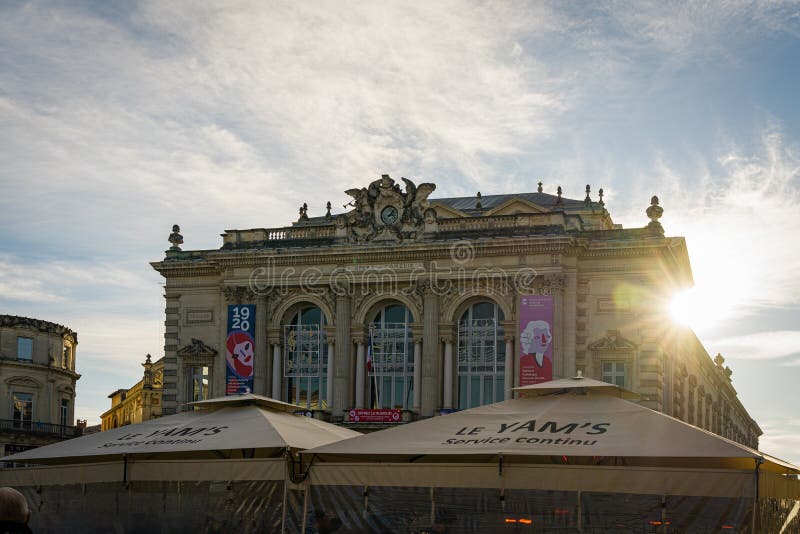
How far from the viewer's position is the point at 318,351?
41156mm

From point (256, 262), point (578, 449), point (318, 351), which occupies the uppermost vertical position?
point (256, 262)

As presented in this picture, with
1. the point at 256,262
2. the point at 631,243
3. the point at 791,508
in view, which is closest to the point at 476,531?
the point at 791,508

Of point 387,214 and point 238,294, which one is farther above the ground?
point 387,214

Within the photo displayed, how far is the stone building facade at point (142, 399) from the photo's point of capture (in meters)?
83.9

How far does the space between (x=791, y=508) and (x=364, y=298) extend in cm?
2593

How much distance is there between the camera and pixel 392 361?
40.2m

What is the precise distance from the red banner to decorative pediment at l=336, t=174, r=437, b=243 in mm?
6086

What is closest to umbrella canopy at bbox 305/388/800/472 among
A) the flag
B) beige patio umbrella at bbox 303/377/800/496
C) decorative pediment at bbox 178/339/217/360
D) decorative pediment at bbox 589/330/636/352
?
beige patio umbrella at bbox 303/377/800/496

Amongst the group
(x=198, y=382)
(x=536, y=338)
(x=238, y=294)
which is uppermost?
(x=238, y=294)

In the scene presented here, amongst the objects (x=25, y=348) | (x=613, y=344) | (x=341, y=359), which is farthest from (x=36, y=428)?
(x=613, y=344)

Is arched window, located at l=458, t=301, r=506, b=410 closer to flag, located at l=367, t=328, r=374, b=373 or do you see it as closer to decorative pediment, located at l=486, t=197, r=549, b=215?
flag, located at l=367, t=328, r=374, b=373

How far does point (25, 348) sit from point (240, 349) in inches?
1070

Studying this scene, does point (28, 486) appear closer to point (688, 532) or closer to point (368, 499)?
point (368, 499)

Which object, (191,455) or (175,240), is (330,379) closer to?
(175,240)
